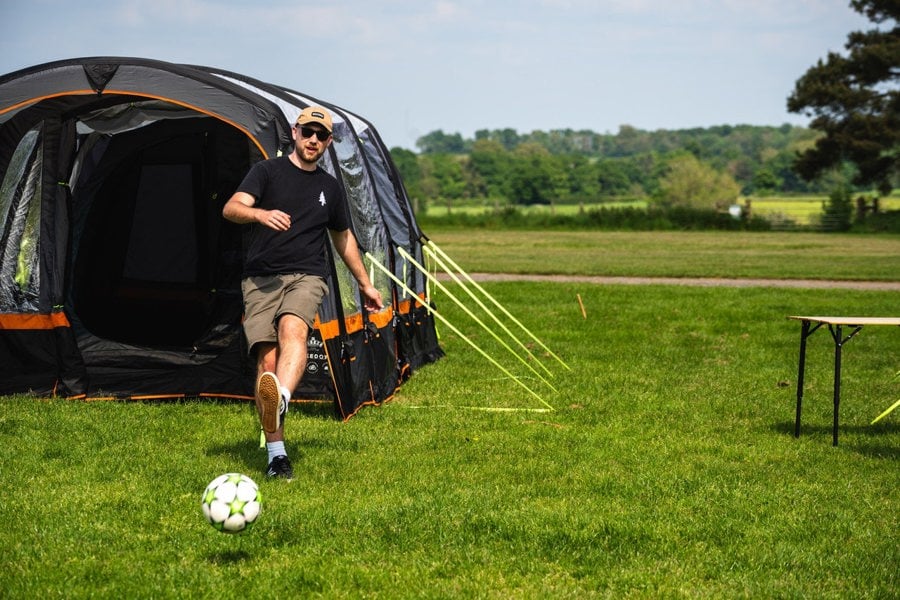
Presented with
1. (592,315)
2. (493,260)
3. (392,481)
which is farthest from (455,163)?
(392,481)

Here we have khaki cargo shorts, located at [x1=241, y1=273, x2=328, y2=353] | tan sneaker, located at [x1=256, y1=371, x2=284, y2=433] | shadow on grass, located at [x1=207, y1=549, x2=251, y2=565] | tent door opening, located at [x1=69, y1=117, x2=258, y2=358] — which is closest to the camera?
shadow on grass, located at [x1=207, y1=549, x2=251, y2=565]

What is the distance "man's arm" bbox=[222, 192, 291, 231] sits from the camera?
6426mm

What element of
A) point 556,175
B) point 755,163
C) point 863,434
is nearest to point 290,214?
point 863,434

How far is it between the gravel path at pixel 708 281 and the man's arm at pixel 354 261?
1335 centimetres

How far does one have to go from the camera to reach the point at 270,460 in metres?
6.59

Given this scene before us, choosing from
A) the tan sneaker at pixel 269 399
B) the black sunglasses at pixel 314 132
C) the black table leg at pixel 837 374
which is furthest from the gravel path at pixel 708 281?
the tan sneaker at pixel 269 399

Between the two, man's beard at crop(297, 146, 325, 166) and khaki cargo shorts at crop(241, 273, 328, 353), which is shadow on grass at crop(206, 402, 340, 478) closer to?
khaki cargo shorts at crop(241, 273, 328, 353)

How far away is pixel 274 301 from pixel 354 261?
0.67 metres

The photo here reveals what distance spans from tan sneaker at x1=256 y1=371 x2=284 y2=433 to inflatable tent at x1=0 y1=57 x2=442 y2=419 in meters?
2.06

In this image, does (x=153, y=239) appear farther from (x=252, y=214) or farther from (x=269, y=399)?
(x=269, y=399)

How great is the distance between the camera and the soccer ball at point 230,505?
5.11 meters

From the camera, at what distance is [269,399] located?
624cm

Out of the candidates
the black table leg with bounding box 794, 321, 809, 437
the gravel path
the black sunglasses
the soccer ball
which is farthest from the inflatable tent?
the gravel path

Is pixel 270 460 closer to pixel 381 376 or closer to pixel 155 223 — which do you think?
pixel 381 376
